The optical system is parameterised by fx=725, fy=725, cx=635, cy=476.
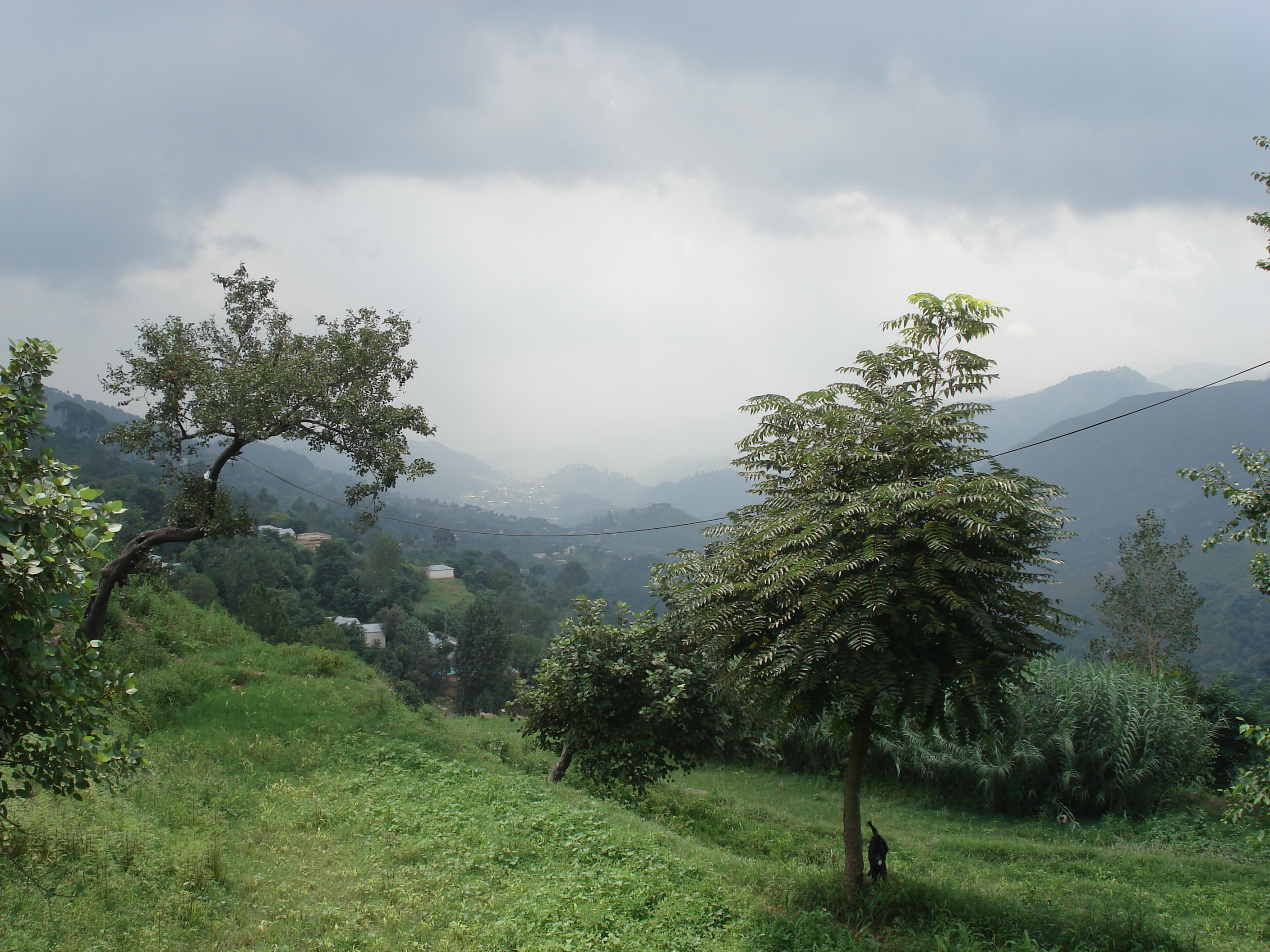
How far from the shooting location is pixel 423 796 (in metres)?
10.9

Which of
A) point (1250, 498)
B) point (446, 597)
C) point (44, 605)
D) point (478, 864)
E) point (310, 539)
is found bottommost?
point (446, 597)

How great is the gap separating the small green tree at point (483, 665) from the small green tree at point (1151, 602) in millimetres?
44184

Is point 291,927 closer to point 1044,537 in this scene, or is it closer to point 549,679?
point 549,679

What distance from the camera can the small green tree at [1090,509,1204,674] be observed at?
1385 inches

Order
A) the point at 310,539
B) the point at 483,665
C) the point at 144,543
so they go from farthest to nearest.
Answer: the point at 310,539 < the point at 483,665 < the point at 144,543

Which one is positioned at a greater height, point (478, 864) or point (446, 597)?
point (478, 864)

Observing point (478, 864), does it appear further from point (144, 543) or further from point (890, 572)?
point (144, 543)

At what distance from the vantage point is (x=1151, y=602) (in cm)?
3566

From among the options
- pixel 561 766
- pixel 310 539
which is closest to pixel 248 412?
pixel 561 766

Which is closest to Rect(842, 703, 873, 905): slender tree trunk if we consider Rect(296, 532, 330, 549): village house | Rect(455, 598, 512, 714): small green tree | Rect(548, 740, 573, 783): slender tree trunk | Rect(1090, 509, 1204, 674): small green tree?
Rect(548, 740, 573, 783): slender tree trunk

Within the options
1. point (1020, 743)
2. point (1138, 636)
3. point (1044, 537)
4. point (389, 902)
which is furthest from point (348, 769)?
point (1138, 636)

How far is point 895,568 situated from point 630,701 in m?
6.50

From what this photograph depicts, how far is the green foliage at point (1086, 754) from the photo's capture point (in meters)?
15.6

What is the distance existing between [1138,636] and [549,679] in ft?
119
